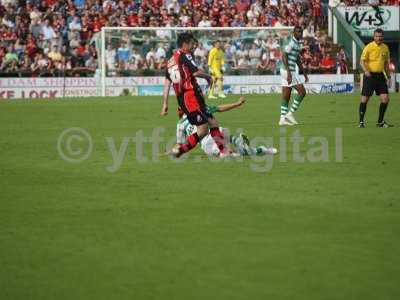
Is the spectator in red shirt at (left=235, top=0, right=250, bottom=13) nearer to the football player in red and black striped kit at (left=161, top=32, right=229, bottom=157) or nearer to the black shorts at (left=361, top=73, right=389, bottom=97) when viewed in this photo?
the black shorts at (left=361, top=73, right=389, bottom=97)

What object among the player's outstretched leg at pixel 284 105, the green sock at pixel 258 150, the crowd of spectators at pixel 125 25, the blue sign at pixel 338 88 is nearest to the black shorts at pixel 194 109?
the green sock at pixel 258 150

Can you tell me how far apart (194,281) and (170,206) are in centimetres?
353

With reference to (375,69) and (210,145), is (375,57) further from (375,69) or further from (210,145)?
(210,145)

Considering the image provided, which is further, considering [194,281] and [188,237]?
[188,237]

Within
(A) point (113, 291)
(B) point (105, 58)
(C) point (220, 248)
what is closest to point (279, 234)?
(C) point (220, 248)

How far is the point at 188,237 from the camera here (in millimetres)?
9383

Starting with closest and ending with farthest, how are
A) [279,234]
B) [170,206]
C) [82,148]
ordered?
[279,234] → [170,206] → [82,148]

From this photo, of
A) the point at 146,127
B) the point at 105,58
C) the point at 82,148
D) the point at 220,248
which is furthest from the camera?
the point at 105,58

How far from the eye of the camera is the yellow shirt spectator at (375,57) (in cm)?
2194

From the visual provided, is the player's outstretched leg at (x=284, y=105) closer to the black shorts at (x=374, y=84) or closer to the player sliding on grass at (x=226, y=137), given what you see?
the black shorts at (x=374, y=84)

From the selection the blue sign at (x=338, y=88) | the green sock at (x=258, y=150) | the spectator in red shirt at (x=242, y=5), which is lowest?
the blue sign at (x=338, y=88)

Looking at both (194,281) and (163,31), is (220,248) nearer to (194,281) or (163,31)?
(194,281)

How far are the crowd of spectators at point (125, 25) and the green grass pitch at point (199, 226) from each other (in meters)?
21.0

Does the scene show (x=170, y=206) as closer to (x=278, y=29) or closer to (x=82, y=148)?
(x=82, y=148)
